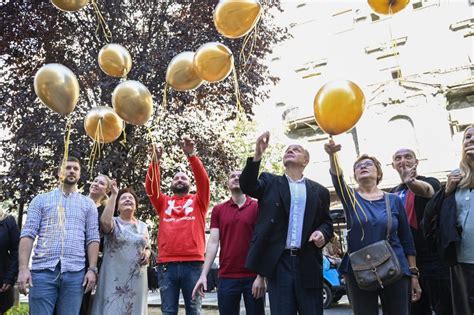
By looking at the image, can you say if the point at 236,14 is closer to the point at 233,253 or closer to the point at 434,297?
the point at 233,253

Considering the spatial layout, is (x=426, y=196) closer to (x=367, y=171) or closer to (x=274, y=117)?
(x=367, y=171)

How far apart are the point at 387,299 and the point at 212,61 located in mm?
2276

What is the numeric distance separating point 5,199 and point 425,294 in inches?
230

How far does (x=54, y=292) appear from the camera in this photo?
3.42m

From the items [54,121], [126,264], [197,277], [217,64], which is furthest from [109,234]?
[54,121]

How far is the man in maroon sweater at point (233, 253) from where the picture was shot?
11.9 feet

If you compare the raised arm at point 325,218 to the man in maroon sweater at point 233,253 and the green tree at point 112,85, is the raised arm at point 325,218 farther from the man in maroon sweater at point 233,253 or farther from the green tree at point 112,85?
the green tree at point 112,85

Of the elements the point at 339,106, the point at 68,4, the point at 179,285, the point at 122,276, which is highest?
the point at 68,4

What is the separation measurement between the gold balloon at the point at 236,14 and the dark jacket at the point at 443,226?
201 centimetres

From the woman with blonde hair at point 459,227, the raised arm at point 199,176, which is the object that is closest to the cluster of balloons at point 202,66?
the raised arm at point 199,176

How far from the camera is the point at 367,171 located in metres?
3.36

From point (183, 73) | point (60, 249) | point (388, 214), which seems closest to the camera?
point (388, 214)

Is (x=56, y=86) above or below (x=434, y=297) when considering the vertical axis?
above

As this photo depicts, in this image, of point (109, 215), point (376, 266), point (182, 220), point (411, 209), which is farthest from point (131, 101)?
point (411, 209)
